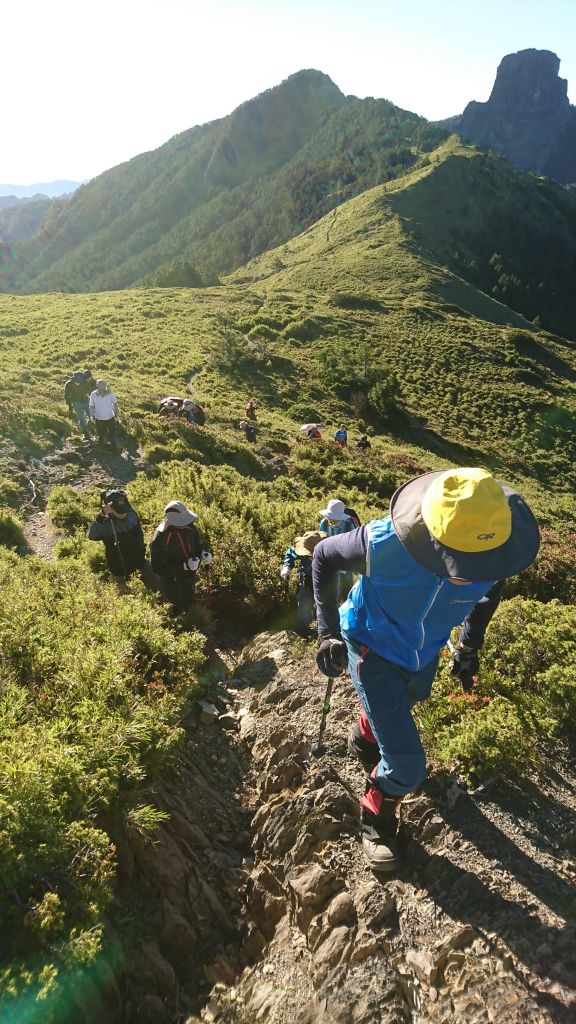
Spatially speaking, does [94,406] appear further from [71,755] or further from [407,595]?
[407,595]

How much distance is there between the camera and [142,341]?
111 feet

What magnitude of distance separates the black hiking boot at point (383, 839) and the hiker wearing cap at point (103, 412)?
13916mm

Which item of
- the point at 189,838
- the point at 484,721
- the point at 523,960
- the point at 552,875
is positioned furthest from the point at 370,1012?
the point at 484,721

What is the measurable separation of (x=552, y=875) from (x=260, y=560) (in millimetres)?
5372

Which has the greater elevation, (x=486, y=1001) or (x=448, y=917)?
(x=486, y=1001)

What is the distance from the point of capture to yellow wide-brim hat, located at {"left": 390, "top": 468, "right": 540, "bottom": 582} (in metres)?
2.54

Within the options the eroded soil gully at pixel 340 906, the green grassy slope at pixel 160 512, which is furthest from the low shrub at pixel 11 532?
the eroded soil gully at pixel 340 906

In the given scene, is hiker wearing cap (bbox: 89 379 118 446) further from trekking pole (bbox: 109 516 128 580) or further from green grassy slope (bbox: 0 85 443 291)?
green grassy slope (bbox: 0 85 443 291)

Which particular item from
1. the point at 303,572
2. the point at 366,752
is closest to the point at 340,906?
the point at 366,752

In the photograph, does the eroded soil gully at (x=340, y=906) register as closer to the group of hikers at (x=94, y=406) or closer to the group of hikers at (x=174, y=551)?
the group of hikers at (x=174, y=551)

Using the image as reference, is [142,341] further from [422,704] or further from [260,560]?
[422,704]

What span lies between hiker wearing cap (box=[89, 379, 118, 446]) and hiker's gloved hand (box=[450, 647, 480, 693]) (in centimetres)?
1350

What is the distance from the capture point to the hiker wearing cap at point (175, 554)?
680 cm

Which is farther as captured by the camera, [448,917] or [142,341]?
[142,341]
